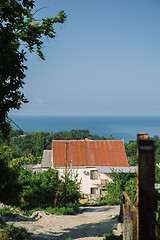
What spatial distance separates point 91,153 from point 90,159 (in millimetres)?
1014

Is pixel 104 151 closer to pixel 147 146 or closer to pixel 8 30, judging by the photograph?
pixel 8 30

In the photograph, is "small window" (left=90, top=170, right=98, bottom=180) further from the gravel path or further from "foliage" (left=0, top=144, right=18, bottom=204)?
"foliage" (left=0, top=144, right=18, bottom=204)

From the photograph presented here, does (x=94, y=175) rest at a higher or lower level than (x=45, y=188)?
higher

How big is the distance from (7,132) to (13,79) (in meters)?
1.54

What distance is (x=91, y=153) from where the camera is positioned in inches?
1374

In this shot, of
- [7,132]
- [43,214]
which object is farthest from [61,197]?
[7,132]

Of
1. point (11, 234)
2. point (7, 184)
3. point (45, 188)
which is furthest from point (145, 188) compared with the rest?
point (45, 188)

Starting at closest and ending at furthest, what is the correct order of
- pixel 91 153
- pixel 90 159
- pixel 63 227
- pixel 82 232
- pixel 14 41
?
1. pixel 14 41
2. pixel 82 232
3. pixel 63 227
4. pixel 90 159
5. pixel 91 153

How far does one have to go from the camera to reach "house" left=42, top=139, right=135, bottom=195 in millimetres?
32781

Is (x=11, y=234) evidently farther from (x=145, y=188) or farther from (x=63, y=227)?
(x=145, y=188)

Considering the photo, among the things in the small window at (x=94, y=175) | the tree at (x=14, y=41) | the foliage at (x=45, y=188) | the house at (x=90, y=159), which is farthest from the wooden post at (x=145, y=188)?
the small window at (x=94, y=175)

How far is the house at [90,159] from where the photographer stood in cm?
3278

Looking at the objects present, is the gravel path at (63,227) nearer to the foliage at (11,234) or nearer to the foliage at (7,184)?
the foliage at (11,234)

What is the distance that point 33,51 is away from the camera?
805 cm
